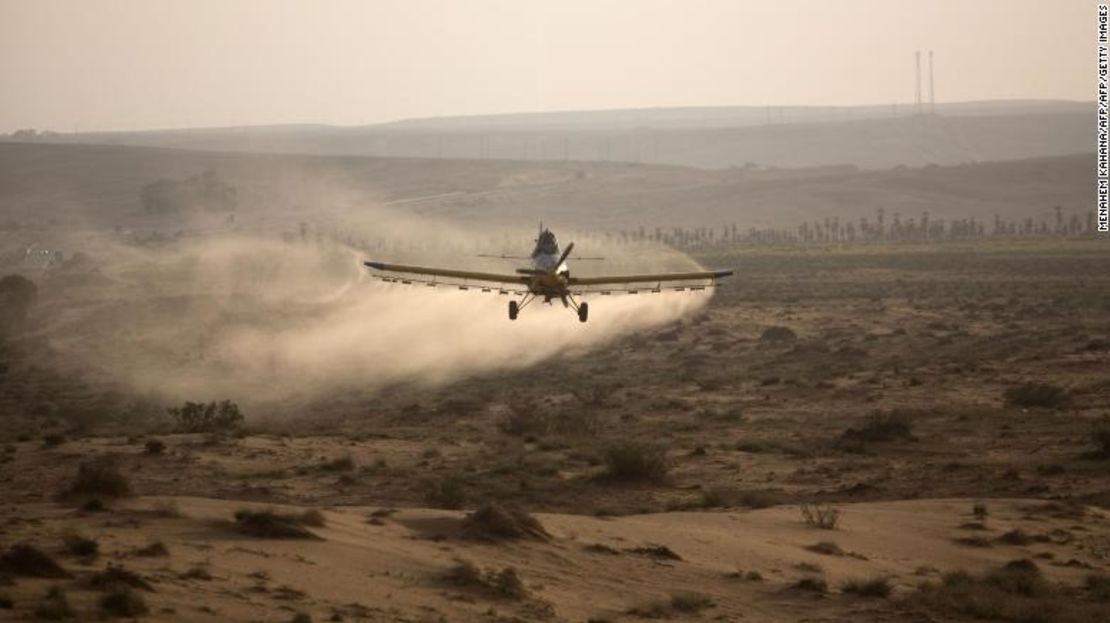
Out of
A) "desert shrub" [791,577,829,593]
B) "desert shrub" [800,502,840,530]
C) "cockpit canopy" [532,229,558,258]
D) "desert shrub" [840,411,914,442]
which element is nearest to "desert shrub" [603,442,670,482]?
"desert shrub" [800,502,840,530]

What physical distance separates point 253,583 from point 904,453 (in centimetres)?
2262

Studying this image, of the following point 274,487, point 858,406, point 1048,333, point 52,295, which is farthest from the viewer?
point 52,295

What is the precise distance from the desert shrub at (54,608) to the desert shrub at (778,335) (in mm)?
54709

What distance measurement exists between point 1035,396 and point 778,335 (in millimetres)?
25183

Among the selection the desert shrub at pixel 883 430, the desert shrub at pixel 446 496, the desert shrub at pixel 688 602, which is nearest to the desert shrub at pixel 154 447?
the desert shrub at pixel 446 496

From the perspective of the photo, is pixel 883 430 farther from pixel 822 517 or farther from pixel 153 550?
pixel 153 550

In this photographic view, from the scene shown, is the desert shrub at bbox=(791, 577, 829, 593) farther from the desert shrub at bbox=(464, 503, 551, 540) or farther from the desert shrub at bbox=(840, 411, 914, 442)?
the desert shrub at bbox=(840, 411, 914, 442)

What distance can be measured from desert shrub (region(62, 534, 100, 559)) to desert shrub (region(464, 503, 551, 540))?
23.3ft

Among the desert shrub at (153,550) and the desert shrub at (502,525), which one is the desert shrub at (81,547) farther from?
the desert shrub at (502,525)

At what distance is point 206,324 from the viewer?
80438 millimetres

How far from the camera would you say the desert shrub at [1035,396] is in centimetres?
4964

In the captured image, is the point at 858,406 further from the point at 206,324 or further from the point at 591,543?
the point at 206,324

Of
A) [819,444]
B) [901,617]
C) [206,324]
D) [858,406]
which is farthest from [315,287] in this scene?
[901,617]

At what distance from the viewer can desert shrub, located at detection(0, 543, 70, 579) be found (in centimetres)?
2303
